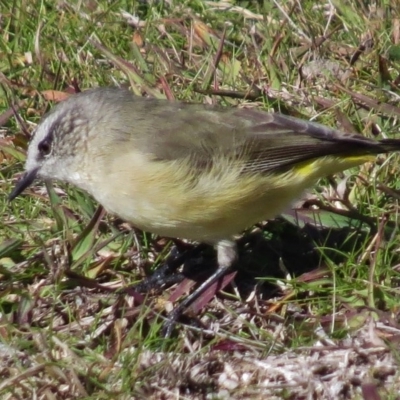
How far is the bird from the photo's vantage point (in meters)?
5.42

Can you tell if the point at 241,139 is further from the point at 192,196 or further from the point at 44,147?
the point at 44,147

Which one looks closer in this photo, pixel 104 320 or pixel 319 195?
pixel 104 320

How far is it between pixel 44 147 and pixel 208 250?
115cm

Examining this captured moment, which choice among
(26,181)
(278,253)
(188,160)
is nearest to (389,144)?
(278,253)

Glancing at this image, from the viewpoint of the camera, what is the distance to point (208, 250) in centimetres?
622

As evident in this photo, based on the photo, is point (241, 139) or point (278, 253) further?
point (278, 253)

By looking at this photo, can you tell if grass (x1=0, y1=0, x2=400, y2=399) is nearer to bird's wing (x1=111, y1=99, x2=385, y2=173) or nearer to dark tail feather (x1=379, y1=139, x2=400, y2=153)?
dark tail feather (x1=379, y1=139, x2=400, y2=153)

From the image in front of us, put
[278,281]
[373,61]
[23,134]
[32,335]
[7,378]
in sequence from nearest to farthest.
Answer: [7,378] < [32,335] < [278,281] < [23,134] < [373,61]

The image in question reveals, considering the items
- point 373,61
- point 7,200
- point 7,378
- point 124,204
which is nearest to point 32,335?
point 7,378

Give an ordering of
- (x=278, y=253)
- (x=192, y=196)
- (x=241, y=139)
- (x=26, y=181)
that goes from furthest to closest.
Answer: (x=278, y=253)
(x=26, y=181)
(x=241, y=139)
(x=192, y=196)

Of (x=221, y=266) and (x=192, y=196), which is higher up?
(x=192, y=196)

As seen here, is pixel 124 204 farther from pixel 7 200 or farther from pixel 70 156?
pixel 7 200

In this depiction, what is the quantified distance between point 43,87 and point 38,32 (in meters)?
0.43

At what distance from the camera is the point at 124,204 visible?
5395mm
